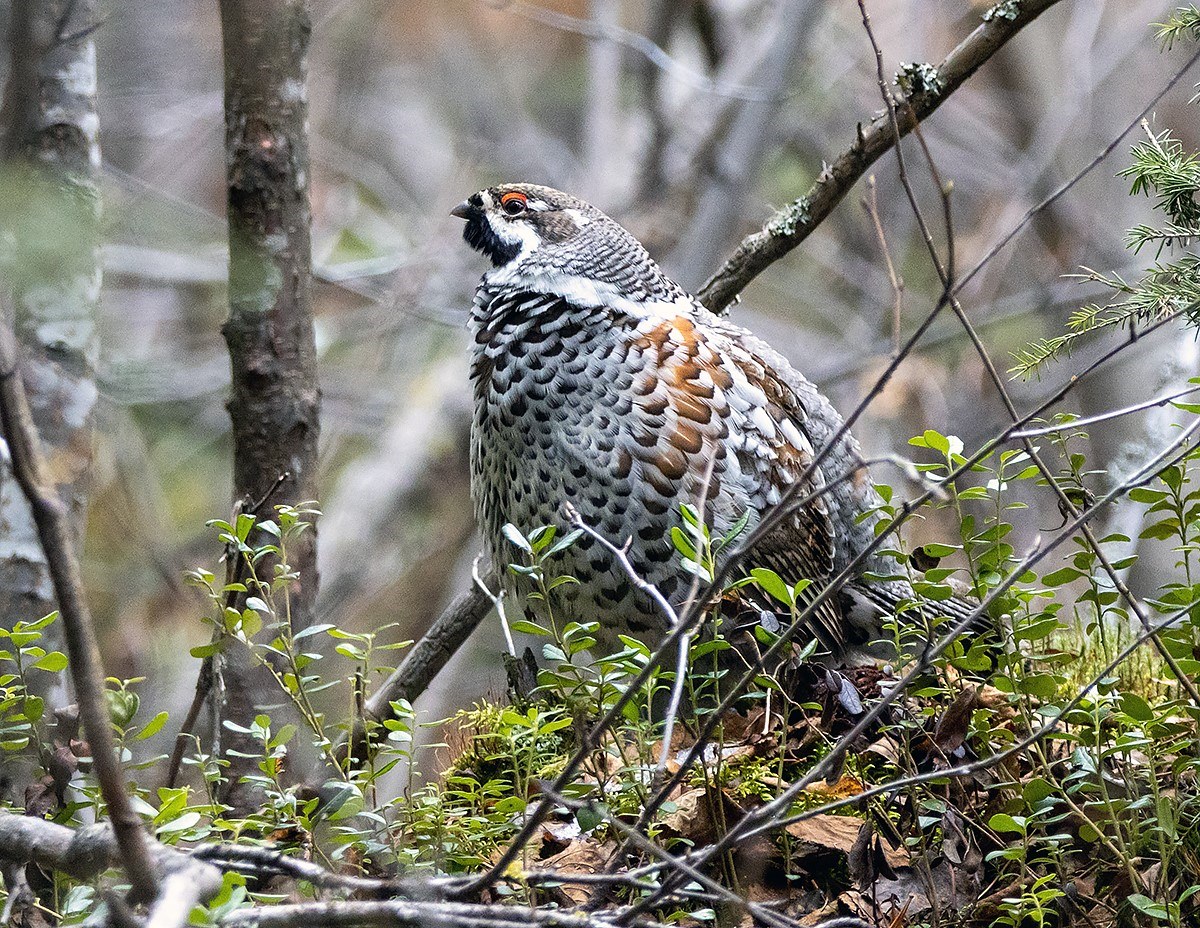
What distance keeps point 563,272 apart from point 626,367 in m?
0.52

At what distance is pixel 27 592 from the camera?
3.87 m

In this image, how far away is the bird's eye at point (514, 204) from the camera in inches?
186

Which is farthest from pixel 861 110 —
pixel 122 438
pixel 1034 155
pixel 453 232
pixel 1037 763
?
pixel 1037 763

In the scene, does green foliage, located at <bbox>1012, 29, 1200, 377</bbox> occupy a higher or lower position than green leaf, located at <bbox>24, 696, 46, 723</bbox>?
higher

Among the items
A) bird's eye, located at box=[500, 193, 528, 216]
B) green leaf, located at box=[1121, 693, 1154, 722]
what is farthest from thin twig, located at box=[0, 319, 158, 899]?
bird's eye, located at box=[500, 193, 528, 216]

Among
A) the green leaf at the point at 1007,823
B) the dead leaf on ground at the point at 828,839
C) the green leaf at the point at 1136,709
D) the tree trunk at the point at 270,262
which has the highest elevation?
the tree trunk at the point at 270,262

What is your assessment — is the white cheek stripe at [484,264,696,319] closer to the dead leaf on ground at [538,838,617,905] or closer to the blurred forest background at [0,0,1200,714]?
the dead leaf on ground at [538,838,617,905]

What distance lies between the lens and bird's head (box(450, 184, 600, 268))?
183 inches

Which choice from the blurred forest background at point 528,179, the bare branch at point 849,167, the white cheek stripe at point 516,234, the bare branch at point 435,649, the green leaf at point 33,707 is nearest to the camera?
the green leaf at point 33,707

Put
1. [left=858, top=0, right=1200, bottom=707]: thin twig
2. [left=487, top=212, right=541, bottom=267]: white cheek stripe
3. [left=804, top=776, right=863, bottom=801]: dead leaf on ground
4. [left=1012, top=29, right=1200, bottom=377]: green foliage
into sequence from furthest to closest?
[left=487, top=212, right=541, bottom=267]: white cheek stripe, [left=804, top=776, right=863, bottom=801]: dead leaf on ground, [left=1012, top=29, right=1200, bottom=377]: green foliage, [left=858, top=0, right=1200, bottom=707]: thin twig

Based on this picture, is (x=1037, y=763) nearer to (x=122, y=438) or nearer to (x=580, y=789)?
(x=580, y=789)

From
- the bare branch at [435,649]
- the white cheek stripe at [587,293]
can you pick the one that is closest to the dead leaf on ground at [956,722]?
the bare branch at [435,649]

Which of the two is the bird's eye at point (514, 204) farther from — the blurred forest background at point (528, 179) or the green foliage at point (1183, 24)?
the blurred forest background at point (528, 179)

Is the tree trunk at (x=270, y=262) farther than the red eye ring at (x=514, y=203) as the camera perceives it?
No
